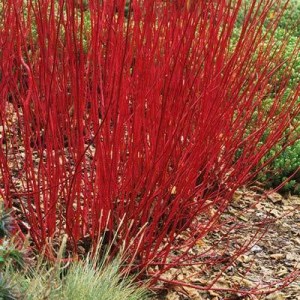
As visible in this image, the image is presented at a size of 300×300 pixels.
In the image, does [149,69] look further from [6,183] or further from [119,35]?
[6,183]

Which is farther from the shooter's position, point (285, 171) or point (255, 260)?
point (285, 171)

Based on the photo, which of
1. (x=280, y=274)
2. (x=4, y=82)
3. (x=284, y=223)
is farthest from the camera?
(x=284, y=223)

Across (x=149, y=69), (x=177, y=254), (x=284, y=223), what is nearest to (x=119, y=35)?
(x=149, y=69)

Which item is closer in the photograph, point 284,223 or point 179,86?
point 179,86

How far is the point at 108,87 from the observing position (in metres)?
2.49

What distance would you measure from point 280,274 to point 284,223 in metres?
0.60

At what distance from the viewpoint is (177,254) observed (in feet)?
10.2

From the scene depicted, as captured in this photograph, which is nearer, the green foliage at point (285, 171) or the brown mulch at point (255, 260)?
the brown mulch at point (255, 260)

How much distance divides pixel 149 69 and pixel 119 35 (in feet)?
0.57

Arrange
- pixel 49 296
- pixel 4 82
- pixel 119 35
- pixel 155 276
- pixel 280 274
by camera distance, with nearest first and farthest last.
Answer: pixel 49 296 → pixel 119 35 → pixel 4 82 → pixel 155 276 → pixel 280 274

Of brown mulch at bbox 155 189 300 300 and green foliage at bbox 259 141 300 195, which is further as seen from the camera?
green foliage at bbox 259 141 300 195

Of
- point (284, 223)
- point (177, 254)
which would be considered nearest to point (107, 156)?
point (177, 254)

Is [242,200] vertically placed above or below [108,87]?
below

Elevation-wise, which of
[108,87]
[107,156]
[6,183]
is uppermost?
[108,87]
